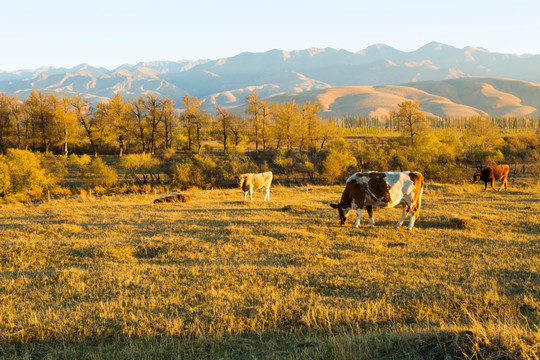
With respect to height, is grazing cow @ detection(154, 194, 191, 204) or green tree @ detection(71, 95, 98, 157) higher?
green tree @ detection(71, 95, 98, 157)

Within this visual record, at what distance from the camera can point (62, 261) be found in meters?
11.5

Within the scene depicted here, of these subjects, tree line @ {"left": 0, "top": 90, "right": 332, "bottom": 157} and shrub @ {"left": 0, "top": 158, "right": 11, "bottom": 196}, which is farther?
tree line @ {"left": 0, "top": 90, "right": 332, "bottom": 157}

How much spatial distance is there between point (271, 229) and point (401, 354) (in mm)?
11353

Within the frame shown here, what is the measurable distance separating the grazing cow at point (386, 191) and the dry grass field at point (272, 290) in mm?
1156

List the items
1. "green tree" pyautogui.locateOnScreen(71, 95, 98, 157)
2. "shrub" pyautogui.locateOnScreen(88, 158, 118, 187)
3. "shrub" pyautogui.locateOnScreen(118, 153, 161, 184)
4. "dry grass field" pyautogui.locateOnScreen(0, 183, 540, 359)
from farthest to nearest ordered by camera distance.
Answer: "green tree" pyautogui.locateOnScreen(71, 95, 98, 157) < "shrub" pyautogui.locateOnScreen(118, 153, 161, 184) < "shrub" pyautogui.locateOnScreen(88, 158, 118, 187) < "dry grass field" pyautogui.locateOnScreen(0, 183, 540, 359)

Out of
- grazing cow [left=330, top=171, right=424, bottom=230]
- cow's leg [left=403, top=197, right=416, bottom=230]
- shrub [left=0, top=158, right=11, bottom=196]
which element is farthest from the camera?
shrub [left=0, top=158, right=11, bottom=196]

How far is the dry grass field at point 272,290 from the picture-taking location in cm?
525

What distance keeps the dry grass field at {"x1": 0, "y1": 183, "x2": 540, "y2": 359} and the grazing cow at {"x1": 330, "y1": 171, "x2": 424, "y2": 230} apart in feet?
3.79

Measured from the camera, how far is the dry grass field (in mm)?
5254

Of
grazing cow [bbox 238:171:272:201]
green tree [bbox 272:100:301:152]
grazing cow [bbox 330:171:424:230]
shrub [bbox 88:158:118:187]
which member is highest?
green tree [bbox 272:100:301:152]

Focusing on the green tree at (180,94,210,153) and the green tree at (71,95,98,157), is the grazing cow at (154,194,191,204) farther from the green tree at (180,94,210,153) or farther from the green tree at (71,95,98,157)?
the green tree at (71,95,98,157)

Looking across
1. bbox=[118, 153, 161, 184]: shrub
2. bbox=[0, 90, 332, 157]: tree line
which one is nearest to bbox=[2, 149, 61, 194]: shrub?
bbox=[118, 153, 161, 184]: shrub

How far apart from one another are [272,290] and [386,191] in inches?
387

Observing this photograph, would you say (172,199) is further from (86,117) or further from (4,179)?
(86,117)
